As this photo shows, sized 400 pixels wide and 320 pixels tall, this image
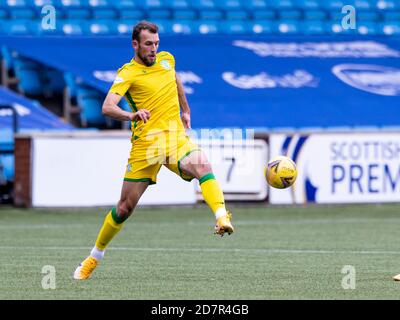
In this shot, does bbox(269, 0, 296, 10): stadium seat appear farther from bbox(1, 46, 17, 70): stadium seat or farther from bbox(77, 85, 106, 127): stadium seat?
bbox(1, 46, 17, 70): stadium seat

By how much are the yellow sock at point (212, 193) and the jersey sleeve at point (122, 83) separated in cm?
95

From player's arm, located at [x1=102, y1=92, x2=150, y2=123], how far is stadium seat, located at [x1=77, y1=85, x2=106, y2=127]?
11847mm

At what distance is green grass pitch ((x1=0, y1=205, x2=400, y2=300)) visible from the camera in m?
8.84

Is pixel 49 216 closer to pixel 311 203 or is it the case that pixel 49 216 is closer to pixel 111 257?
pixel 311 203

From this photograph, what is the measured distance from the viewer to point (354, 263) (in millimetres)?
10984

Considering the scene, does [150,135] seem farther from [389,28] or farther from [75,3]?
[389,28]

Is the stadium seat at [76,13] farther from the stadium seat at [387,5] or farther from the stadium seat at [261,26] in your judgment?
the stadium seat at [387,5]

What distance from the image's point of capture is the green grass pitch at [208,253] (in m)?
8.84

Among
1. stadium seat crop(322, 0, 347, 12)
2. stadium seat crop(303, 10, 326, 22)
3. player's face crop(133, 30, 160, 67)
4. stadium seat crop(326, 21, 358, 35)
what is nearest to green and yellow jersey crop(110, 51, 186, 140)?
player's face crop(133, 30, 160, 67)

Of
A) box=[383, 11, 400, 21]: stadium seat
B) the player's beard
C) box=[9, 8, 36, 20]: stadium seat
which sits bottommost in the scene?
box=[383, 11, 400, 21]: stadium seat

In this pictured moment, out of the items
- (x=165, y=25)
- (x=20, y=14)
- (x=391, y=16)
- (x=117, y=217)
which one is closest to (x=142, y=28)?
(x=117, y=217)

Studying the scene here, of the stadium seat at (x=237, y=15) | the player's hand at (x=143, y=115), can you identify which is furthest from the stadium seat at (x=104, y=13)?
the player's hand at (x=143, y=115)

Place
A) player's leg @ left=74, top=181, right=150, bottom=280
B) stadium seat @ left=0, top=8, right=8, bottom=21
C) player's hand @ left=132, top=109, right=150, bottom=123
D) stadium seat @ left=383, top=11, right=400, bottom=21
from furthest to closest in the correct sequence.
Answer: stadium seat @ left=383, top=11, right=400, bottom=21 → stadium seat @ left=0, top=8, right=8, bottom=21 → player's leg @ left=74, top=181, right=150, bottom=280 → player's hand @ left=132, top=109, right=150, bottom=123

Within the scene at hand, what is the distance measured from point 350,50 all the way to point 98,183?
6884 mm
